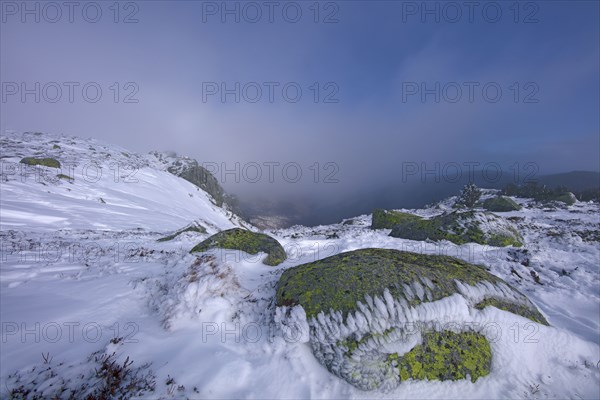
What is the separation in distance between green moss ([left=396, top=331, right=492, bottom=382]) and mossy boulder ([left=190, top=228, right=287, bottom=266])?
5.32 metres

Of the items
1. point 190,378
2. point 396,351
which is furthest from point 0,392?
point 396,351

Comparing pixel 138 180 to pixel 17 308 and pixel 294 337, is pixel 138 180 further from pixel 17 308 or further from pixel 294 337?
pixel 294 337

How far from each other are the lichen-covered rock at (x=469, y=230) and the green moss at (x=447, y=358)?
8879 mm

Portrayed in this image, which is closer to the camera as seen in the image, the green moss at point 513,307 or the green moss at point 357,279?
the green moss at point 357,279

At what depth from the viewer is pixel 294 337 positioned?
4434 millimetres

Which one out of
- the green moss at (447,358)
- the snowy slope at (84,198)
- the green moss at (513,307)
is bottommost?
the green moss at (447,358)

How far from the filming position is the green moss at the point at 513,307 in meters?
5.17

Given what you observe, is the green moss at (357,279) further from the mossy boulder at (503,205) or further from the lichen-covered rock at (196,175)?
the lichen-covered rock at (196,175)

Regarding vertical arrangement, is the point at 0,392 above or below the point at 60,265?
below

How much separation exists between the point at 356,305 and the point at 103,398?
150 inches

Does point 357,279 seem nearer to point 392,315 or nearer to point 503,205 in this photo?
point 392,315

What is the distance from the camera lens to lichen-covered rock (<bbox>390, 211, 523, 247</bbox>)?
1230 centimetres

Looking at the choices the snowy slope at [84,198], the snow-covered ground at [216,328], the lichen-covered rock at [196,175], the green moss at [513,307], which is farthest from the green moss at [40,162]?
the lichen-covered rock at [196,175]

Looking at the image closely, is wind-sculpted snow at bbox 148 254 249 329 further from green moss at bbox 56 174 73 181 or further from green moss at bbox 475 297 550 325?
green moss at bbox 56 174 73 181
